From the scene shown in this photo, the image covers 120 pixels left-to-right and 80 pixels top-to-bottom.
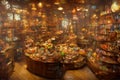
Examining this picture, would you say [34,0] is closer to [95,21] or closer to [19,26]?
[19,26]

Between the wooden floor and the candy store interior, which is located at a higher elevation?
the candy store interior

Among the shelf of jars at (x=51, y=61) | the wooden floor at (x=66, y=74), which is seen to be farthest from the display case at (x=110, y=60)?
the shelf of jars at (x=51, y=61)

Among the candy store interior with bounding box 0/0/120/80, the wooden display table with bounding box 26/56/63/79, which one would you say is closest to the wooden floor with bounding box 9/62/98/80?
the candy store interior with bounding box 0/0/120/80

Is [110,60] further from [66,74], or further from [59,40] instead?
[59,40]

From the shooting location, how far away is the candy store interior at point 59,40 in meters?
5.92

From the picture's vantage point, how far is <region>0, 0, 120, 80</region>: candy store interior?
592 centimetres

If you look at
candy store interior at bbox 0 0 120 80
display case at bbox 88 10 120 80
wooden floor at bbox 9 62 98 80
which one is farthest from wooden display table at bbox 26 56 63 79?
display case at bbox 88 10 120 80

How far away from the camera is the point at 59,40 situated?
11492 mm

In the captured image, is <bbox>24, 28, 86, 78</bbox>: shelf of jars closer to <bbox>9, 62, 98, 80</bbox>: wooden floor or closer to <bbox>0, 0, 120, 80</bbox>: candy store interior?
<bbox>0, 0, 120, 80</bbox>: candy store interior

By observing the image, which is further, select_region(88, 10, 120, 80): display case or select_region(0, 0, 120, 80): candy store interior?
select_region(0, 0, 120, 80): candy store interior

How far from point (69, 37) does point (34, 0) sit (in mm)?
4165

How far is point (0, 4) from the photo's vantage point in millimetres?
7242

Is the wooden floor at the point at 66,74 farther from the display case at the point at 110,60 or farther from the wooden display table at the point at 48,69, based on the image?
the display case at the point at 110,60

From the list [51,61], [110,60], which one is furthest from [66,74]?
[110,60]
